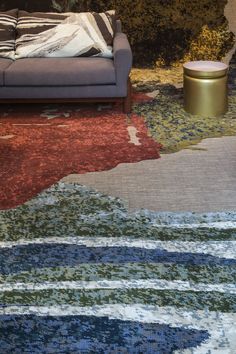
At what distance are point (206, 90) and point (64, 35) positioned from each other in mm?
1435

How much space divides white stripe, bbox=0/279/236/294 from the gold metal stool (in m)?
2.40

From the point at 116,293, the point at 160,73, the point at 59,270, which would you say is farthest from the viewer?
the point at 160,73

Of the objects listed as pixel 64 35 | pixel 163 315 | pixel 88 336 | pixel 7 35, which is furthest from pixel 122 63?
pixel 88 336

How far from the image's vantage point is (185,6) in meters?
6.19

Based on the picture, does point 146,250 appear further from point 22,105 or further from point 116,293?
point 22,105

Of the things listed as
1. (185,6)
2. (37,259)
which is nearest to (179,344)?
(37,259)

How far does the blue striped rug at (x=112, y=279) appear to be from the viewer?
2.20 meters

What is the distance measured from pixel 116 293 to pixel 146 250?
38 cm

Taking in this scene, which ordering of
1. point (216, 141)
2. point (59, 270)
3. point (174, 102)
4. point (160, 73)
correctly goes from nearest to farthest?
point (59, 270) < point (216, 141) < point (174, 102) < point (160, 73)

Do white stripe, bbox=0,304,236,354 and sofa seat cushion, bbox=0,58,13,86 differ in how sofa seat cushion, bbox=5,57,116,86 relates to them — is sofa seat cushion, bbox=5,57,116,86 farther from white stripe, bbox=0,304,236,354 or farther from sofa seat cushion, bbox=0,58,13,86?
white stripe, bbox=0,304,236,354

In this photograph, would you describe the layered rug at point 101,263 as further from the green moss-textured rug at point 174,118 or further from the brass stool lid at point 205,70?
the brass stool lid at point 205,70

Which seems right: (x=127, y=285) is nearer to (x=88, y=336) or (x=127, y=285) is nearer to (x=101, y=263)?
(x=101, y=263)

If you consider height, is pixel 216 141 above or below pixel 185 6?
below

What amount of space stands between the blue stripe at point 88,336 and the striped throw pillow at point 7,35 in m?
3.31
